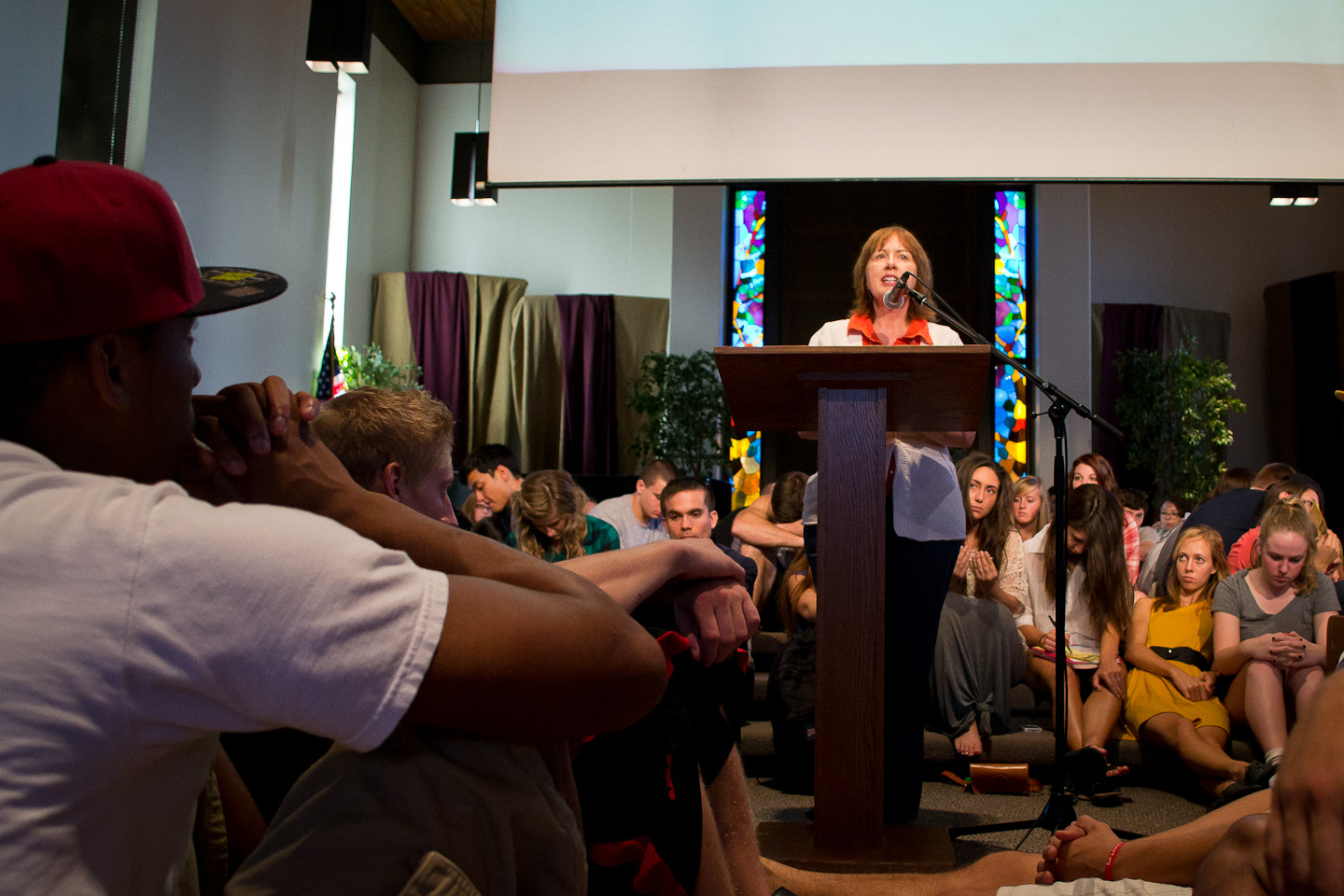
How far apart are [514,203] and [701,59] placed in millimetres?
5186

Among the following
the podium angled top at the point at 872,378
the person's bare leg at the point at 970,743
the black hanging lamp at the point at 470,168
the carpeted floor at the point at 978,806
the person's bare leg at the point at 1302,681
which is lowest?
the carpeted floor at the point at 978,806

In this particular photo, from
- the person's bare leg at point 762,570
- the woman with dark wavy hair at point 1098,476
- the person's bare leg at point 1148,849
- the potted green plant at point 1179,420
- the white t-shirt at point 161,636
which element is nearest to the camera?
the white t-shirt at point 161,636

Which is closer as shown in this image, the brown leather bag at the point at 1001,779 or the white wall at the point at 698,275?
the brown leather bag at the point at 1001,779

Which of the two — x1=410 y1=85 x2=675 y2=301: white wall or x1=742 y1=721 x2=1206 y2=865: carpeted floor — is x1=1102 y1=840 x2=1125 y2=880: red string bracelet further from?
x1=410 y1=85 x2=675 y2=301: white wall

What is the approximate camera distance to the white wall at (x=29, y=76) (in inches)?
154

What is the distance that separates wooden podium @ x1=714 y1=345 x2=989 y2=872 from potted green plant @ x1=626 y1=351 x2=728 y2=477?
5633 mm

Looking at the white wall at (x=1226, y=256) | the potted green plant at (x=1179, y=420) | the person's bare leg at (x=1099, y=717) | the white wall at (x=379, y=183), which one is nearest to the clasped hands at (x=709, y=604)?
the person's bare leg at (x=1099, y=717)

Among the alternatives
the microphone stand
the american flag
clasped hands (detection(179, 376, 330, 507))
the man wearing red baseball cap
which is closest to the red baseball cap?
the man wearing red baseball cap

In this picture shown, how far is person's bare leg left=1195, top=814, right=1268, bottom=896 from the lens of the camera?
96 centimetres

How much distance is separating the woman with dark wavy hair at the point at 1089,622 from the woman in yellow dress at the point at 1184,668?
3.0 inches

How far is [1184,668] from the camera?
12.8ft

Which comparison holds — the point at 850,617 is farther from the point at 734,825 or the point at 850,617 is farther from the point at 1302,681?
the point at 1302,681

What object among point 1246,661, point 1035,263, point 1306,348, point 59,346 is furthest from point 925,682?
point 1306,348

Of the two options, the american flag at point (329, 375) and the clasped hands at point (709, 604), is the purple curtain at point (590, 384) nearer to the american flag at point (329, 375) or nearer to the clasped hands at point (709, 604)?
the american flag at point (329, 375)
